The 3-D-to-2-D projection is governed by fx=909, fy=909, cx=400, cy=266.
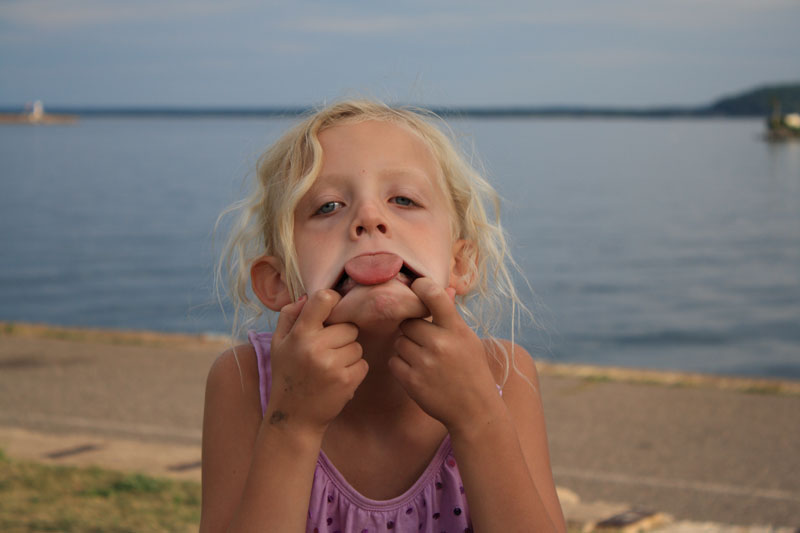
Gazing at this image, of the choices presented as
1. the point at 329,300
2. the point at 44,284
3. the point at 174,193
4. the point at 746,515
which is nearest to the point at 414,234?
the point at 329,300

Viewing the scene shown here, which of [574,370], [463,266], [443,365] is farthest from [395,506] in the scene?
[574,370]

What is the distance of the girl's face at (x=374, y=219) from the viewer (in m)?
1.73

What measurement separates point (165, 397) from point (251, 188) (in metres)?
4.60

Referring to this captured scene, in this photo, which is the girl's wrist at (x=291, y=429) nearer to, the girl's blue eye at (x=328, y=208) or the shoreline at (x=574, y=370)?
the girl's blue eye at (x=328, y=208)

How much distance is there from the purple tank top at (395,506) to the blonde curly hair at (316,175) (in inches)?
12.4

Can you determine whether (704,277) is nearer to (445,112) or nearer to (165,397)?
(165,397)

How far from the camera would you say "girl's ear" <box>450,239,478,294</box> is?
226 cm

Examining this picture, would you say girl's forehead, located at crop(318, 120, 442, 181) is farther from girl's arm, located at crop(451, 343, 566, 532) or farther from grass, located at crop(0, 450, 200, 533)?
grass, located at crop(0, 450, 200, 533)

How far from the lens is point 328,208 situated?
198cm

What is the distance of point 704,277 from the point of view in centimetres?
2400

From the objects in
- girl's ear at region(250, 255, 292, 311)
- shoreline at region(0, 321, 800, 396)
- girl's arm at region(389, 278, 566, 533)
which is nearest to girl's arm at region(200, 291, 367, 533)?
girl's arm at region(389, 278, 566, 533)

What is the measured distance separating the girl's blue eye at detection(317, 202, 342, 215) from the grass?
2118 millimetres

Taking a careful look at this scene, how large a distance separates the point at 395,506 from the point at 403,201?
669 millimetres

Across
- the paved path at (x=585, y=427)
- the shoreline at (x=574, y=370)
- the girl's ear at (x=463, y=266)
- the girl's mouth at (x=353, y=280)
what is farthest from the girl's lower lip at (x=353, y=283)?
the shoreline at (x=574, y=370)
